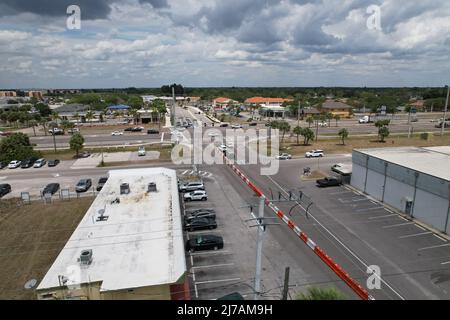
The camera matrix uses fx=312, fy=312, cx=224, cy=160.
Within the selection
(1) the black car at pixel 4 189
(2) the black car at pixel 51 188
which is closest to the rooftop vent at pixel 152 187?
(2) the black car at pixel 51 188

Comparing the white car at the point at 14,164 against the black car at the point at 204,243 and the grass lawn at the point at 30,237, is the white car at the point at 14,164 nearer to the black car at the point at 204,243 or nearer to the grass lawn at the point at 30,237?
the grass lawn at the point at 30,237

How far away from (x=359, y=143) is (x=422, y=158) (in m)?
27.9

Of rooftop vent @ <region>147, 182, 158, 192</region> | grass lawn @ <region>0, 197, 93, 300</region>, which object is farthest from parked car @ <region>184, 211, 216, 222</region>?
grass lawn @ <region>0, 197, 93, 300</region>

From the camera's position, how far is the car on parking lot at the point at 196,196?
29734mm

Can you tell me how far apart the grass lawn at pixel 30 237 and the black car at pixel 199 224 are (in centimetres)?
905

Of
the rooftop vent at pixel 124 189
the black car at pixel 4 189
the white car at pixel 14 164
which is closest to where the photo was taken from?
the rooftop vent at pixel 124 189

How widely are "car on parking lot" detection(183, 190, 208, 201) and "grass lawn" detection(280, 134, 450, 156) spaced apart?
76.9 feet

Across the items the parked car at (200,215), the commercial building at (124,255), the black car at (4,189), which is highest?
the commercial building at (124,255)

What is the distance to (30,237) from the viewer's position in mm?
23469

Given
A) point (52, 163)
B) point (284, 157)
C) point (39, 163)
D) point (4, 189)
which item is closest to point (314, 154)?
point (284, 157)

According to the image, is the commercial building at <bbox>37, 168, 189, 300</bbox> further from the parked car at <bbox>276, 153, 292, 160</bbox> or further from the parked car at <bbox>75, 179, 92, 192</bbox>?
the parked car at <bbox>276, 153, 292, 160</bbox>

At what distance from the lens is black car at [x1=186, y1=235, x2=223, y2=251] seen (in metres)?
20.8
